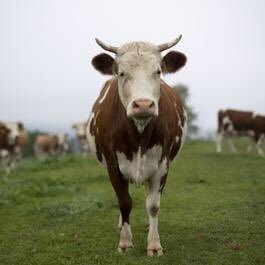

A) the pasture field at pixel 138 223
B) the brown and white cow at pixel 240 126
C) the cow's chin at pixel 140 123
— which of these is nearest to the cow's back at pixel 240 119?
the brown and white cow at pixel 240 126

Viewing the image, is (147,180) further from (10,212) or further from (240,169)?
(240,169)

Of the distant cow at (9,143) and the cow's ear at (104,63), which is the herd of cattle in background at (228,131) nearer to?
the distant cow at (9,143)

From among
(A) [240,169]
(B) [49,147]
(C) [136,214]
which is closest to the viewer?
(C) [136,214]

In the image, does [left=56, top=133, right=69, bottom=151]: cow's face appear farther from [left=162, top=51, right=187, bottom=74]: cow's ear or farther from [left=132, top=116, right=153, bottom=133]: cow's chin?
[left=132, top=116, right=153, bottom=133]: cow's chin

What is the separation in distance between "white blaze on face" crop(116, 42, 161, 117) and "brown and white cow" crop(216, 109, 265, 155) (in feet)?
62.3

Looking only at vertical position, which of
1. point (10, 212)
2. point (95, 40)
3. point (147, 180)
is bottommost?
point (10, 212)

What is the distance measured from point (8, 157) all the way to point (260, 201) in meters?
16.0

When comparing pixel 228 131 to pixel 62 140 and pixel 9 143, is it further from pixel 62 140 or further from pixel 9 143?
pixel 62 140

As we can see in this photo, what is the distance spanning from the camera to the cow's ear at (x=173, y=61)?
6.64 meters

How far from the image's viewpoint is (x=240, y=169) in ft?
56.0

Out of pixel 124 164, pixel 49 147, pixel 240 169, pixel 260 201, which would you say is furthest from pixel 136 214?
pixel 49 147

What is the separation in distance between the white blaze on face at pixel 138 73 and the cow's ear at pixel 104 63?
0.92 ft

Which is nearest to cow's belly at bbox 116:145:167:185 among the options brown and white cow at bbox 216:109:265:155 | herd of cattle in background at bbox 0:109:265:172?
herd of cattle in background at bbox 0:109:265:172

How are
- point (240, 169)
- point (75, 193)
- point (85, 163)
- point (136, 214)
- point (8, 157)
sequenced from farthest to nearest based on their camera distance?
point (8, 157) < point (85, 163) < point (240, 169) < point (75, 193) < point (136, 214)
